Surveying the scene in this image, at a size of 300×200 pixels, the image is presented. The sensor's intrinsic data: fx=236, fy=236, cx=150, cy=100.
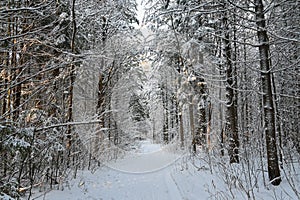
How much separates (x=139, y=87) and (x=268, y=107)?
53.5 ft

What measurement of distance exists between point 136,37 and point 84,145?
8.35m

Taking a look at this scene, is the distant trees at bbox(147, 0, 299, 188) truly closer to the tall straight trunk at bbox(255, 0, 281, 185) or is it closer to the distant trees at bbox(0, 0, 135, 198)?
the tall straight trunk at bbox(255, 0, 281, 185)

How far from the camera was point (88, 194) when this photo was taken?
6234mm

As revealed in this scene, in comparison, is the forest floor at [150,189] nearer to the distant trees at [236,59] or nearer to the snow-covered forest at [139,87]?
the snow-covered forest at [139,87]

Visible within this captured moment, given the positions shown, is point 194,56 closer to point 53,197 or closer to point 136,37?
point 136,37

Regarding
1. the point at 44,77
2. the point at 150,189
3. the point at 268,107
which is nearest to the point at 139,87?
the point at 150,189

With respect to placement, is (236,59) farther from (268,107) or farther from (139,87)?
(139,87)

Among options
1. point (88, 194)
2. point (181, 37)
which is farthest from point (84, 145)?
point (181, 37)

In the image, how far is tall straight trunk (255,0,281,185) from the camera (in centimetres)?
538

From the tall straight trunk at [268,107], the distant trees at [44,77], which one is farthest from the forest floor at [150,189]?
the distant trees at [44,77]

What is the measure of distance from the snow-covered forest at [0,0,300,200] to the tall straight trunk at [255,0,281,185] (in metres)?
0.02

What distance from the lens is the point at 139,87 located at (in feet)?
70.3

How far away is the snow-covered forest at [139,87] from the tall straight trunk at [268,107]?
2 cm

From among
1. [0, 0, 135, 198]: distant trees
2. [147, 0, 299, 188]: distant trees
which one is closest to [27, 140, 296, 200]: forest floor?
[0, 0, 135, 198]: distant trees
